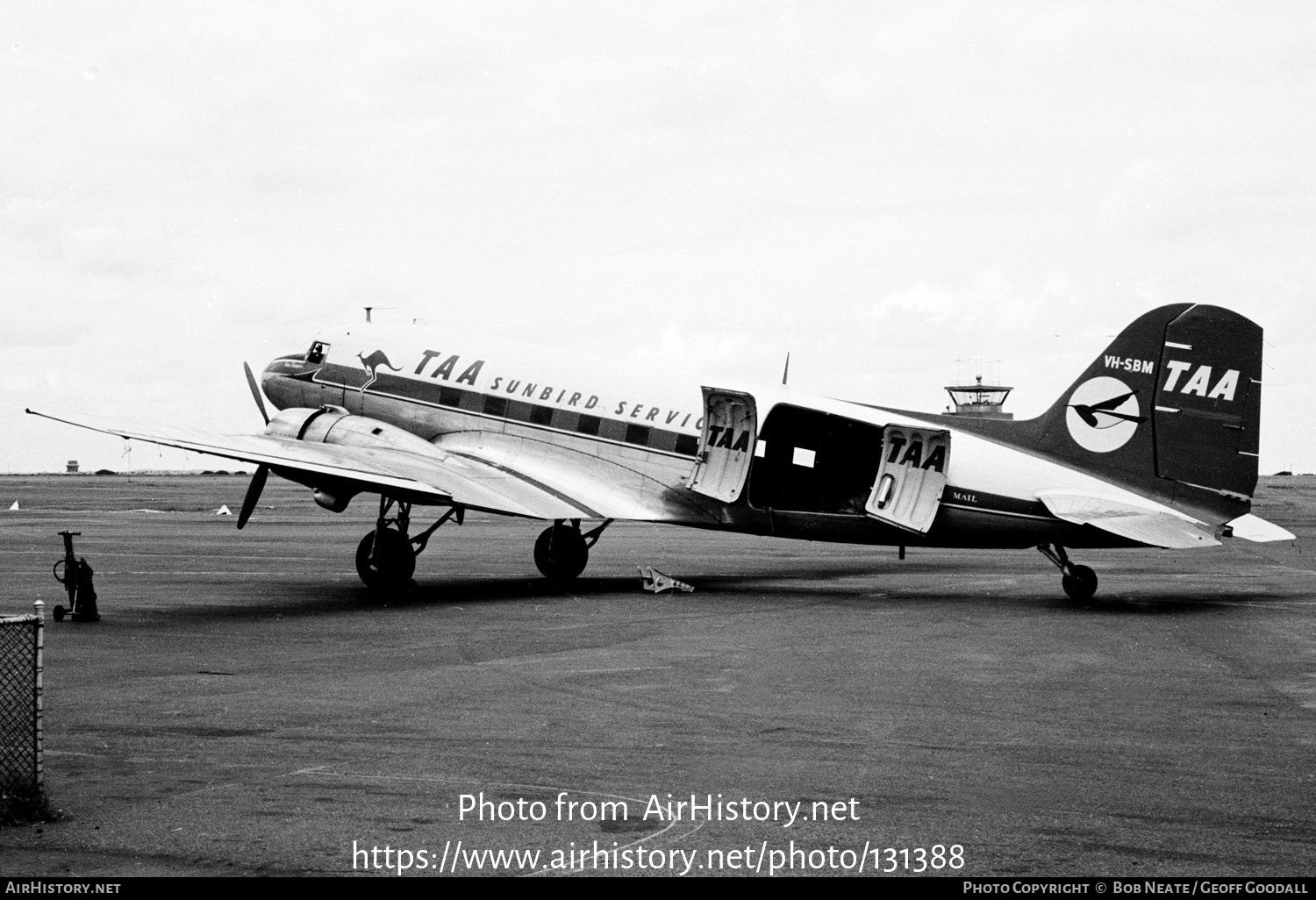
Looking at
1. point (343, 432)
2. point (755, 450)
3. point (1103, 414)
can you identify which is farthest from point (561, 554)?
point (1103, 414)

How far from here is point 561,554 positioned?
80.4 ft

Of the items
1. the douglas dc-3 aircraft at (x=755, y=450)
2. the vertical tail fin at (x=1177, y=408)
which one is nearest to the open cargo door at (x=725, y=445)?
the douglas dc-3 aircraft at (x=755, y=450)

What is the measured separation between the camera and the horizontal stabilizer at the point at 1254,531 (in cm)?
1986

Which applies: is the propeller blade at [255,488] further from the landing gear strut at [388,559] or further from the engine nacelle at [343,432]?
the landing gear strut at [388,559]

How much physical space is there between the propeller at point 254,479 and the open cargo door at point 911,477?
996 centimetres

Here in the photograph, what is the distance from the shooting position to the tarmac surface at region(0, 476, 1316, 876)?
25.7ft

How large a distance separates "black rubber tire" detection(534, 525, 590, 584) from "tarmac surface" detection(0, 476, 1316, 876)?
55 centimetres

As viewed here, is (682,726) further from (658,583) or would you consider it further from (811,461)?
(811,461)

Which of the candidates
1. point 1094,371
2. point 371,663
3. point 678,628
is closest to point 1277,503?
point 1094,371

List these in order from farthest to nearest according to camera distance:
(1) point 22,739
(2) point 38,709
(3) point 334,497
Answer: (3) point 334,497 < (1) point 22,739 < (2) point 38,709

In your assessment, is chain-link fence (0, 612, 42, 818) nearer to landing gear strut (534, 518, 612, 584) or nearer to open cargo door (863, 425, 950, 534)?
landing gear strut (534, 518, 612, 584)

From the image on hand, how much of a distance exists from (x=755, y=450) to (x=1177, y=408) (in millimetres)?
6936
